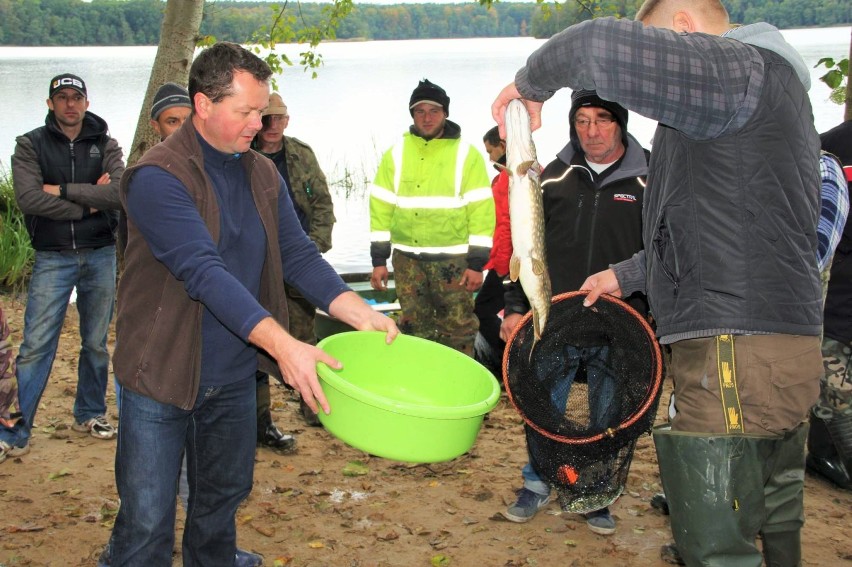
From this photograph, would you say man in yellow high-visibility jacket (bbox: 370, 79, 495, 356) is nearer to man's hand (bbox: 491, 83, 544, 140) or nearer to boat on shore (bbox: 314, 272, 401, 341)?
boat on shore (bbox: 314, 272, 401, 341)

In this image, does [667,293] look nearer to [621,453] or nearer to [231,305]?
[231,305]

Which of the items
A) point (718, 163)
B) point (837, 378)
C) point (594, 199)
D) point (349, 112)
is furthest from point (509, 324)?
point (349, 112)

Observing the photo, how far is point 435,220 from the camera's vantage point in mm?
6613

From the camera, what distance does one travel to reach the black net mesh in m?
3.91

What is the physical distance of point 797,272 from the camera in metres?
2.62

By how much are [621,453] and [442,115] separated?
328cm

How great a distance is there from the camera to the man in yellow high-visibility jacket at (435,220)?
6598 millimetres

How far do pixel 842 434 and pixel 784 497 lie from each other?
2433 millimetres

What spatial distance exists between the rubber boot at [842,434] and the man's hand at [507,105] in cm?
305

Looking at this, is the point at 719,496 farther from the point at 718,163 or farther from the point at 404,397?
the point at 404,397

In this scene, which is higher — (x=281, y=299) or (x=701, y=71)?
(x=701, y=71)

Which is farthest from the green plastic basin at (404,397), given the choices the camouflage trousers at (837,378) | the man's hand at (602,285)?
the camouflage trousers at (837,378)

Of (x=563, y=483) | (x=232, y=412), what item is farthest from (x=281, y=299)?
(x=563, y=483)

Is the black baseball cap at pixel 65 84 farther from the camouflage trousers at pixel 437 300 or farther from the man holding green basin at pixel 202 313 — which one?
the man holding green basin at pixel 202 313
